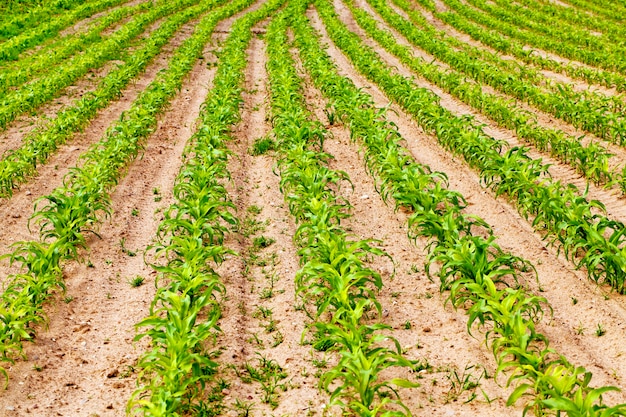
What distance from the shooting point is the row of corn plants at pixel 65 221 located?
5.05m

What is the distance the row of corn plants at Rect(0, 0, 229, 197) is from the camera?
327 inches

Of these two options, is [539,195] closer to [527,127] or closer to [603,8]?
[527,127]

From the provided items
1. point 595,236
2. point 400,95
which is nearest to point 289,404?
point 595,236

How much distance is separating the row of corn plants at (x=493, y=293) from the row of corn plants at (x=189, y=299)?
1.91 m

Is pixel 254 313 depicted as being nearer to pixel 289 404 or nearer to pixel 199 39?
pixel 289 404

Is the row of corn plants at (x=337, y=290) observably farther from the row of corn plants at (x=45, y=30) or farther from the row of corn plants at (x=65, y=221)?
the row of corn plants at (x=45, y=30)

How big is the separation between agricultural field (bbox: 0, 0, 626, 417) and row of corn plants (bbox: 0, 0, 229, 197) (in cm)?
6

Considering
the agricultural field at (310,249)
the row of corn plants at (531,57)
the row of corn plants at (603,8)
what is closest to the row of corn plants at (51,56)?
the agricultural field at (310,249)

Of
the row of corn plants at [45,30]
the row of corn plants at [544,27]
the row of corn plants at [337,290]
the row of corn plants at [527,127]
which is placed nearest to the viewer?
the row of corn plants at [337,290]

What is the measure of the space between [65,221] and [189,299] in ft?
7.89

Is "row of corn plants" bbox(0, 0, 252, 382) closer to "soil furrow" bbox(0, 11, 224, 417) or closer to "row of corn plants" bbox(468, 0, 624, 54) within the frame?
"soil furrow" bbox(0, 11, 224, 417)

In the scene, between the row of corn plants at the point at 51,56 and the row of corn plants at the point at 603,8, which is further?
the row of corn plants at the point at 603,8

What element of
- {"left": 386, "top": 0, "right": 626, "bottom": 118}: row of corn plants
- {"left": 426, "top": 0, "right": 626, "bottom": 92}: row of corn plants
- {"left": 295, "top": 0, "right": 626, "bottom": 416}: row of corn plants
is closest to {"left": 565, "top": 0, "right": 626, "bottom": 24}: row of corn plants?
{"left": 426, "top": 0, "right": 626, "bottom": 92}: row of corn plants

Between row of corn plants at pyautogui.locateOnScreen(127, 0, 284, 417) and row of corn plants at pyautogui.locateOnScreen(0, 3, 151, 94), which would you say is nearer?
row of corn plants at pyautogui.locateOnScreen(127, 0, 284, 417)
